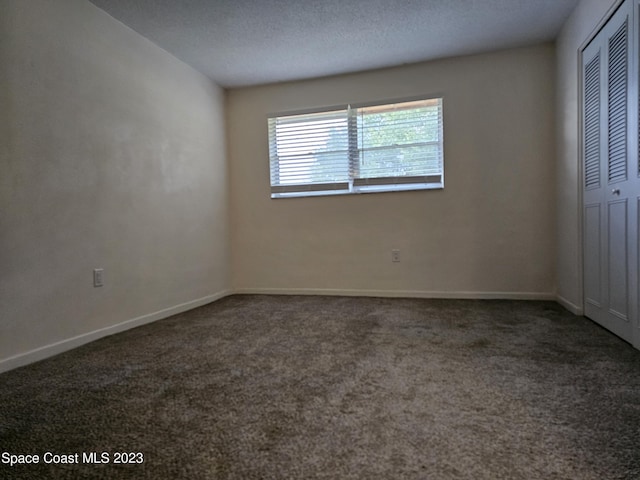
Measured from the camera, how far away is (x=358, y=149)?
3.81 metres

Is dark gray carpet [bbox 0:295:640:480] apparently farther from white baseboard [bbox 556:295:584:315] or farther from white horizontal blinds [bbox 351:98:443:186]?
white horizontal blinds [bbox 351:98:443:186]

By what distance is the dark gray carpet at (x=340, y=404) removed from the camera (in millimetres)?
1078

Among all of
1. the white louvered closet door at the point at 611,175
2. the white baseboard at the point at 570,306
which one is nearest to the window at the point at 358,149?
the white louvered closet door at the point at 611,175

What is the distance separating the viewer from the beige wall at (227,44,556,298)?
3.36 m

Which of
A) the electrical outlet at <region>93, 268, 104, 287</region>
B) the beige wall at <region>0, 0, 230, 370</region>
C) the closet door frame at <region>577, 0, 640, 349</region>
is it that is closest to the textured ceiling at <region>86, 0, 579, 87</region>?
the beige wall at <region>0, 0, 230, 370</region>

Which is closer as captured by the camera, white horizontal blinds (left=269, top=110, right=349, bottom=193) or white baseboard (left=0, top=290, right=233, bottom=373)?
white baseboard (left=0, top=290, right=233, bottom=373)

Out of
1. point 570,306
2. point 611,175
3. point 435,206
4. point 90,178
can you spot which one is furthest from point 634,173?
point 90,178

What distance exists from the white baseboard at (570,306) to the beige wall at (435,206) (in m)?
0.17

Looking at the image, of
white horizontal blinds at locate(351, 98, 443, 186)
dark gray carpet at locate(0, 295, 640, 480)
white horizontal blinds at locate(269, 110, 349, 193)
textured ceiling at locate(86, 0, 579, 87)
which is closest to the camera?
dark gray carpet at locate(0, 295, 640, 480)

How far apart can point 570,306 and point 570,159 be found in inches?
46.7

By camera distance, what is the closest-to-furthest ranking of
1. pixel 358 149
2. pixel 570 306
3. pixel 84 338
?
1. pixel 84 338
2. pixel 570 306
3. pixel 358 149

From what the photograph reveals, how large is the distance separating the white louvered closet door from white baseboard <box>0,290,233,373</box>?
3.29 metres

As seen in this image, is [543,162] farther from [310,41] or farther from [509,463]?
[509,463]

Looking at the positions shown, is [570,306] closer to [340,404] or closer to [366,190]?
[366,190]
